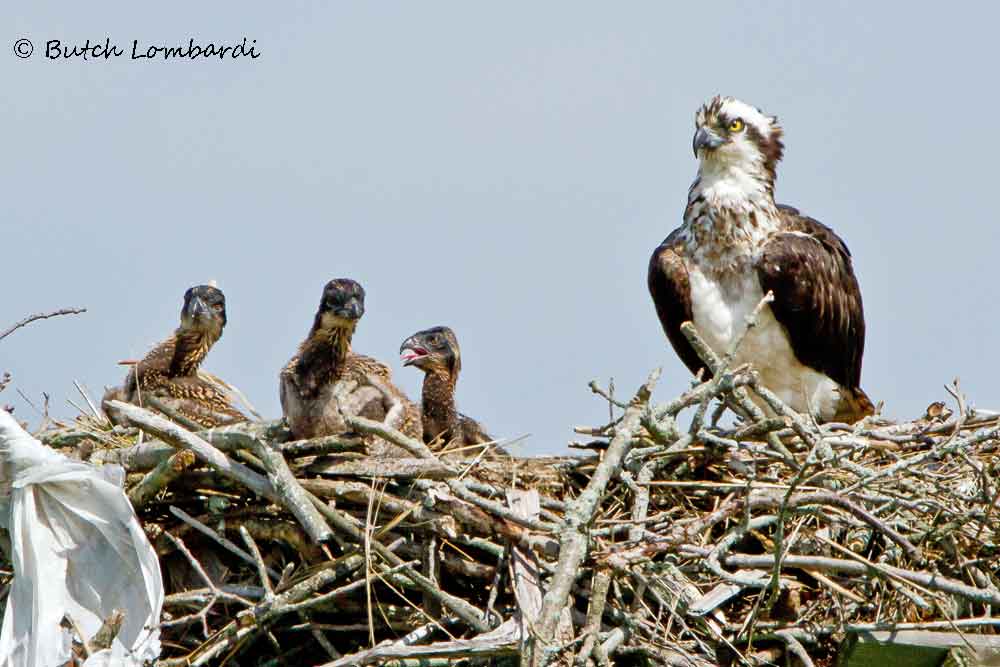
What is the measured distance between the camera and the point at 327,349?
727 cm

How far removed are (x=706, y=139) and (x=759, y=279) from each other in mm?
906

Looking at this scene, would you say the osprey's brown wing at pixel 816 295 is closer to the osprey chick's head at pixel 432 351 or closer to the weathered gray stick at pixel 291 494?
the osprey chick's head at pixel 432 351

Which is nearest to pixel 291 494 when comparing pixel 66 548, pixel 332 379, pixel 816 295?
pixel 66 548

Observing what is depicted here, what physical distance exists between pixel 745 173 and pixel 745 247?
20.4 inches

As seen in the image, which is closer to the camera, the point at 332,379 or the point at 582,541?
the point at 582,541

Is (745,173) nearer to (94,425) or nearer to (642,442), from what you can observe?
(642,442)

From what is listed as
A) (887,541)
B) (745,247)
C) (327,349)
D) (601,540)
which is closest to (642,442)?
(601,540)

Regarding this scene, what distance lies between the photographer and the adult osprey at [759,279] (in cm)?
821

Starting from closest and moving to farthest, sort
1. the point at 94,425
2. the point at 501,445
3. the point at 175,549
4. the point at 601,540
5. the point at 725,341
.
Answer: the point at 601,540
the point at 175,549
the point at 501,445
the point at 94,425
the point at 725,341

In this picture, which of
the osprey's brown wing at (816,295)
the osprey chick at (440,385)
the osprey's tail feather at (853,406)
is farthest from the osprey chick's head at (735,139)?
the osprey chick at (440,385)

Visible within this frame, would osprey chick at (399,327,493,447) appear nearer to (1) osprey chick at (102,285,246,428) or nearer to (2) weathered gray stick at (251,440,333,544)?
(1) osprey chick at (102,285,246,428)

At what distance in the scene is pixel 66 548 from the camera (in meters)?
5.84

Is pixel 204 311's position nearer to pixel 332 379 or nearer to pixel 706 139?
pixel 332 379

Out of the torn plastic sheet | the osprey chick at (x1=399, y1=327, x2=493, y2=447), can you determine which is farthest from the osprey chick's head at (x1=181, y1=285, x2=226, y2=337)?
the torn plastic sheet
